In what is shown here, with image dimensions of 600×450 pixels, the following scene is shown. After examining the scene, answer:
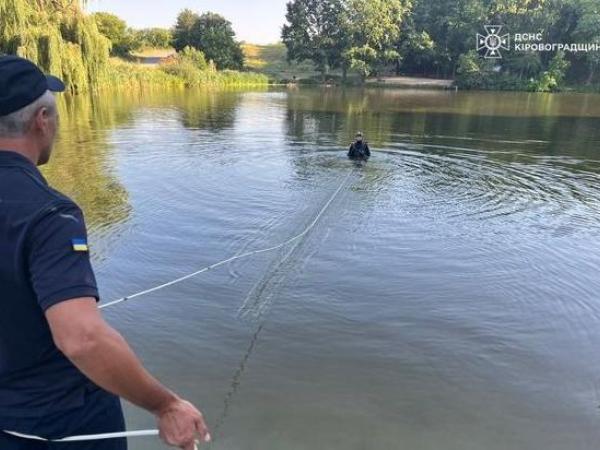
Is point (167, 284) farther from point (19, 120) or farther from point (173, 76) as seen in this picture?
point (173, 76)

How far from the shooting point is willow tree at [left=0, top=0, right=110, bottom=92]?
3042 cm

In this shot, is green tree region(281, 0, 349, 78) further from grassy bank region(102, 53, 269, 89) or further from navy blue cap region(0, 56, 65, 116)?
navy blue cap region(0, 56, 65, 116)

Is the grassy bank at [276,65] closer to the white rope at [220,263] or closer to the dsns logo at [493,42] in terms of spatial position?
the dsns logo at [493,42]

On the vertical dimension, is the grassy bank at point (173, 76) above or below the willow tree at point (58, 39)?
below

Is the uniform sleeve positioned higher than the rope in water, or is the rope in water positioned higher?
the uniform sleeve

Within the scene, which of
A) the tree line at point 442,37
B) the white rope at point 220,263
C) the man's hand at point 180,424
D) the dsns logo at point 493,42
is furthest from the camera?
the dsns logo at point 493,42

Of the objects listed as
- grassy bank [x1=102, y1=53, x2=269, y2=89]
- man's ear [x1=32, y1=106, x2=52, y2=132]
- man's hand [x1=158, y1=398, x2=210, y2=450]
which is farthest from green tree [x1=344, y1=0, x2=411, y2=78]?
man's hand [x1=158, y1=398, x2=210, y2=450]

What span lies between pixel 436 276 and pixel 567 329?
6.62ft

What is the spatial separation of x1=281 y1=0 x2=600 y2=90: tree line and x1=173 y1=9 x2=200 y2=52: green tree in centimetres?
1538

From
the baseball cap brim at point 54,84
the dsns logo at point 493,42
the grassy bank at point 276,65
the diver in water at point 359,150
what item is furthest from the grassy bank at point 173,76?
the baseball cap brim at point 54,84

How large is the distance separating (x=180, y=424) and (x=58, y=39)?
37.2 metres

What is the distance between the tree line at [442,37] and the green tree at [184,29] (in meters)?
15.4

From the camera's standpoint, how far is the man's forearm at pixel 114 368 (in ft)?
5.57

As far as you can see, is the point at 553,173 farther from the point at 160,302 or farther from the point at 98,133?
the point at 98,133
